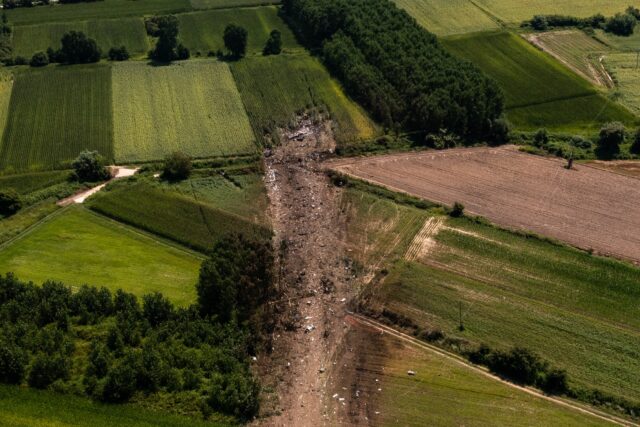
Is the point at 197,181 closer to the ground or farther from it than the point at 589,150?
closer to the ground

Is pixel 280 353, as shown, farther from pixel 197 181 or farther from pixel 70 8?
pixel 70 8

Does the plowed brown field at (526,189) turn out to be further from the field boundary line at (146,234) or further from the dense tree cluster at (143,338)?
the dense tree cluster at (143,338)

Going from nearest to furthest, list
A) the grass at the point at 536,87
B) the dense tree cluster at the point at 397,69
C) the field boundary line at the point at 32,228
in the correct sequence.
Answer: the field boundary line at the point at 32,228
the dense tree cluster at the point at 397,69
the grass at the point at 536,87

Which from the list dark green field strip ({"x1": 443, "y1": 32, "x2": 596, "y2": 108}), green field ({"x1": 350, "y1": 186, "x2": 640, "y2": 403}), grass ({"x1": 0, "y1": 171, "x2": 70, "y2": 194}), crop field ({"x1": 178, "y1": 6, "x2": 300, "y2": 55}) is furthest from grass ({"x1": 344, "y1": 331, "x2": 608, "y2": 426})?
crop field ({"x1": 178, "y1": 6, "x2": 300, "y2": 55})

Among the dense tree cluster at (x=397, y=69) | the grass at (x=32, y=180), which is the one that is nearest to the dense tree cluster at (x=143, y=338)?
the grass at (x=32, y=180)

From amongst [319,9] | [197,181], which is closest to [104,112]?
[197,181]

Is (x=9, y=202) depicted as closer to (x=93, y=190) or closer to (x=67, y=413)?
(x=93, y=190)
